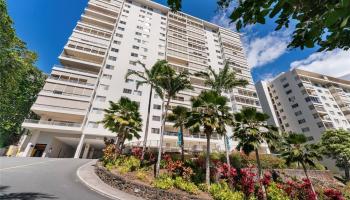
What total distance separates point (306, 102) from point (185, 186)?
59562mm

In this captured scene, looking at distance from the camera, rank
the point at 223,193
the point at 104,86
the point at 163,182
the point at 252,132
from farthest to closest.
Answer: the point at 104,86, the point at 252,132, the point at 163,182, the point at 223,193

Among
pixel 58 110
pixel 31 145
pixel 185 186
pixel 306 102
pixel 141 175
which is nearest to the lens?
pixel 185 186

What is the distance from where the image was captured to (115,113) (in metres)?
25.3

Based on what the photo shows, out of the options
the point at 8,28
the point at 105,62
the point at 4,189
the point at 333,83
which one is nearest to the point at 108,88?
the point at 105,62

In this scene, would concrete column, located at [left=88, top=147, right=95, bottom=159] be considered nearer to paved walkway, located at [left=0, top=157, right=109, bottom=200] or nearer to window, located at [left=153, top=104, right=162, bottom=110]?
window, located at [left=153, top=104, right=162, bottom=110]

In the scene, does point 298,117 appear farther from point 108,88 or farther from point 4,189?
point 4,189

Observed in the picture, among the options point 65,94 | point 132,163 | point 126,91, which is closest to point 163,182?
point 132,163

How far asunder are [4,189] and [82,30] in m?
45.7

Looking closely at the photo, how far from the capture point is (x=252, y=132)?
702 inches

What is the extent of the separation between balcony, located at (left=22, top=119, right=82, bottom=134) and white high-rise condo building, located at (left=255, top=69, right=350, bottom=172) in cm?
5837

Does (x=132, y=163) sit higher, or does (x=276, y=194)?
(x=132, y=163)

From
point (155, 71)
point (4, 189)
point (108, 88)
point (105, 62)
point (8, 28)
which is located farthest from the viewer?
point (105, 62)

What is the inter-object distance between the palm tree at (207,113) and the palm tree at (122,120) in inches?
339

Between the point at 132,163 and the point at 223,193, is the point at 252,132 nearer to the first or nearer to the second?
the point at 223,193
